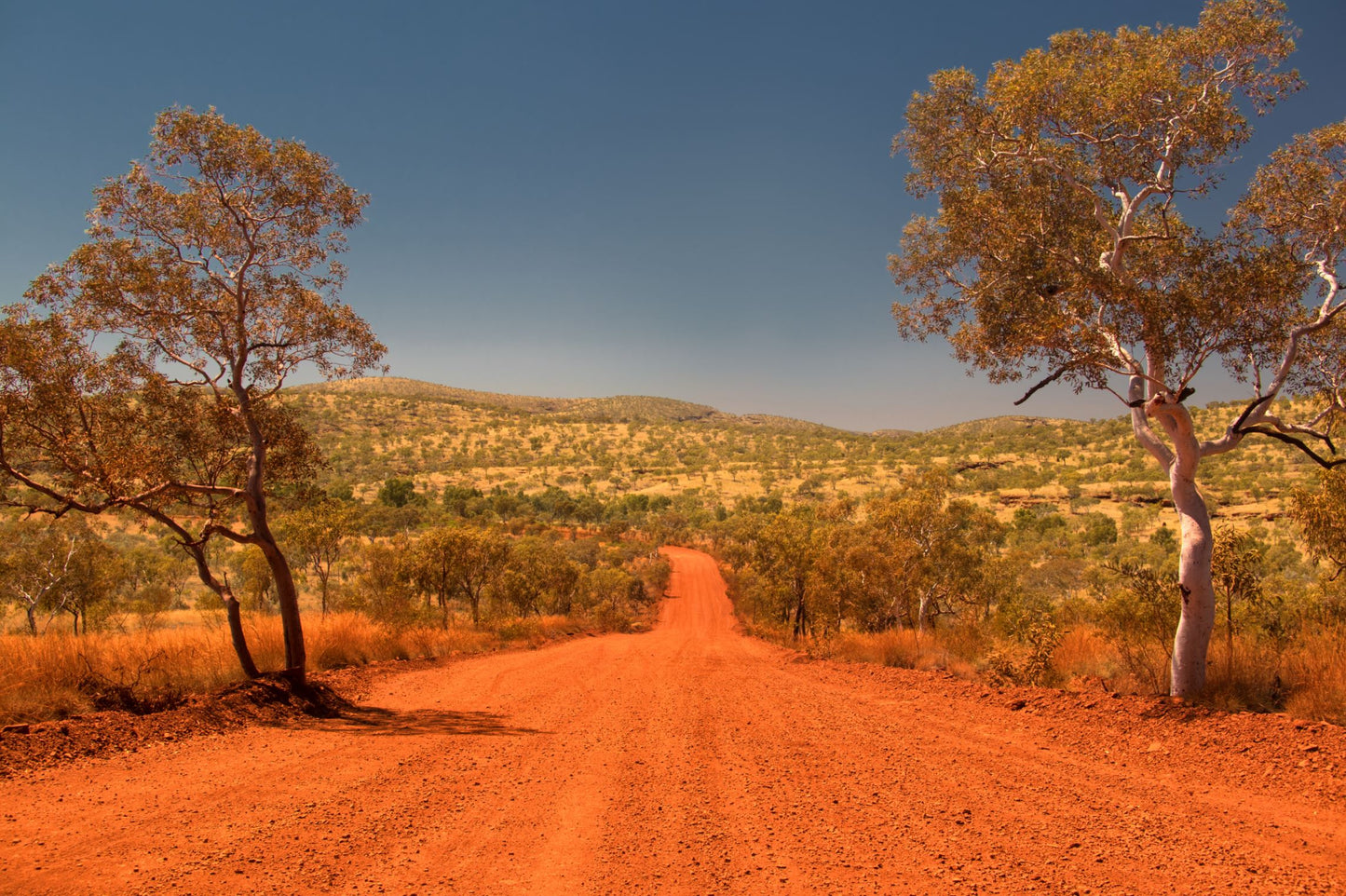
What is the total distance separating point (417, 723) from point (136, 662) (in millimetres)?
3936

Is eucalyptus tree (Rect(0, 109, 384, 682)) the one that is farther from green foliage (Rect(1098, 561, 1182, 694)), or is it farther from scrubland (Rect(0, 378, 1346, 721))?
green foliage (Rect(1098, 561, 1182, 694))

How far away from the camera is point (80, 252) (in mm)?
7938

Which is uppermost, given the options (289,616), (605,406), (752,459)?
(605,406)

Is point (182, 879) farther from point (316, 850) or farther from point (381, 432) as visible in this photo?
point (381, 432)

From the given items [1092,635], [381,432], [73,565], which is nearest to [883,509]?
[1092,635]

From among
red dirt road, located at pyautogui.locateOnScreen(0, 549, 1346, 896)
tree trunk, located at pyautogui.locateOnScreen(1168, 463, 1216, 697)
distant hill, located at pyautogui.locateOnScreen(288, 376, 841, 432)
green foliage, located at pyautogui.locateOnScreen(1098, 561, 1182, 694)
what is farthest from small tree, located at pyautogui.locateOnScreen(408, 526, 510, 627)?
distant hill, located at pyautogui.locateOnScreen(288, 376, 841, 432)

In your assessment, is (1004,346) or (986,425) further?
(986,425)

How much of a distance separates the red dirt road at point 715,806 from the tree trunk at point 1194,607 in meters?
0.53

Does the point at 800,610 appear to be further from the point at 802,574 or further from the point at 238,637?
the point at 238,637

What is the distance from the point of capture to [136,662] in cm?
826

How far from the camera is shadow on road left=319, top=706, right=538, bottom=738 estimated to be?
7.86 meters

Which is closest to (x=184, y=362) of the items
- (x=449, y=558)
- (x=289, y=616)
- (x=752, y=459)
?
(x=289, y=616)

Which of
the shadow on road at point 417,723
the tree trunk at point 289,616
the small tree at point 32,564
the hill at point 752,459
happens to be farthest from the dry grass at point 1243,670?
the small tree at point 32,564

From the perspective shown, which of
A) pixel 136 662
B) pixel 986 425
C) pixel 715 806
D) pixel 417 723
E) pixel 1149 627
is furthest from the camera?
pixel 986 425
